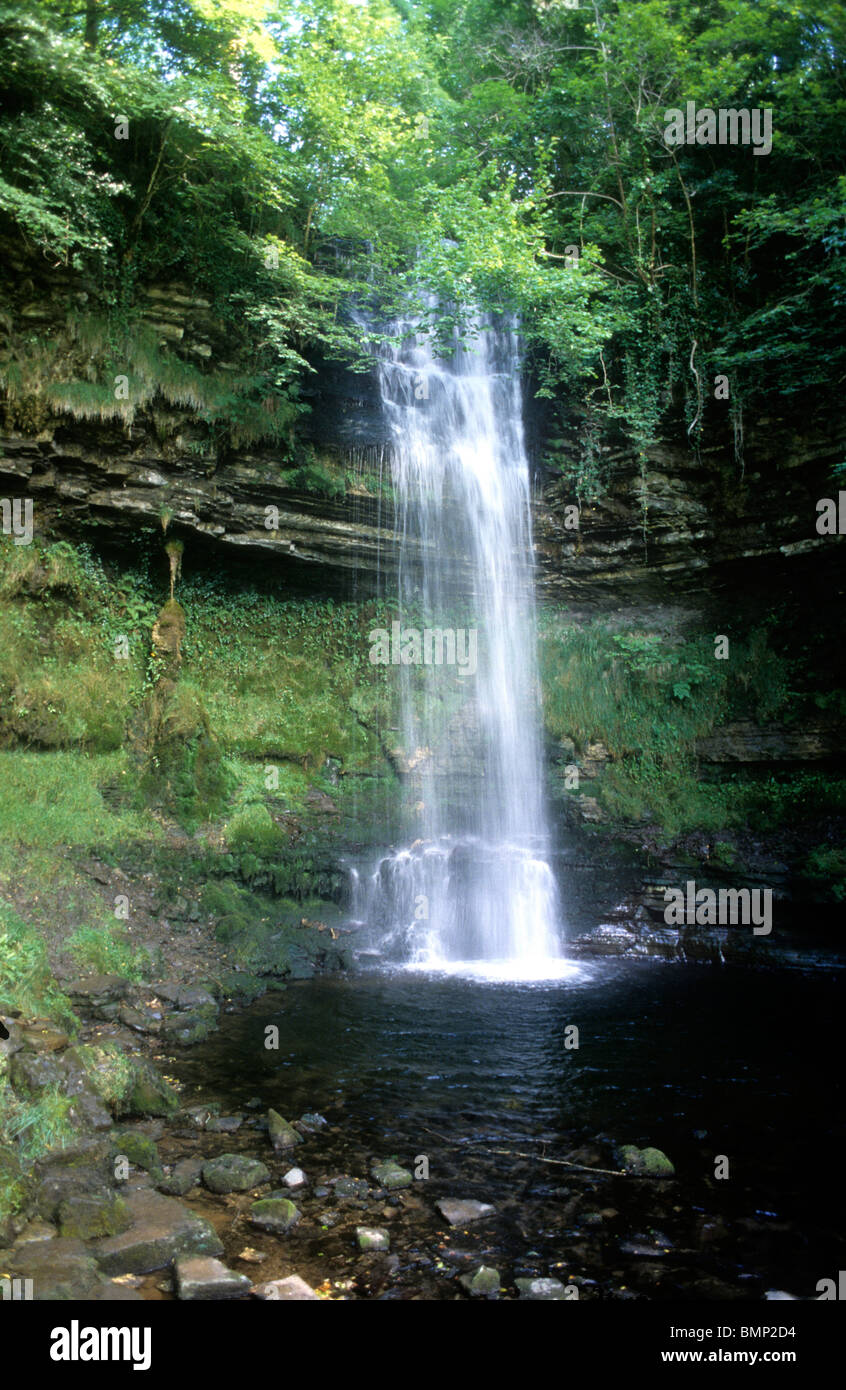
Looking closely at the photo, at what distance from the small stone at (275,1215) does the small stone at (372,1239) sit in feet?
1.28

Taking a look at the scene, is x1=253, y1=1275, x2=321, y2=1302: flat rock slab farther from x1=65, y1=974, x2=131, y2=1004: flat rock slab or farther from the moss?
x1=65, y1=974, x2=131, y2=1004: flat rock slab

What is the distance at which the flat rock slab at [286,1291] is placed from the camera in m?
3.64

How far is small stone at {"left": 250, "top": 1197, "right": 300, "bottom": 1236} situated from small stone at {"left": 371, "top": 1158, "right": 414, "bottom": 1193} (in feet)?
2.15

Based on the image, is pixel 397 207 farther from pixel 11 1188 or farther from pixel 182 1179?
pixel 11 1188

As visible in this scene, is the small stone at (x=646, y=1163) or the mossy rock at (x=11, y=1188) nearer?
the mossy rock at (x=11, y=1188)

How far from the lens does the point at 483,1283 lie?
3.86 m

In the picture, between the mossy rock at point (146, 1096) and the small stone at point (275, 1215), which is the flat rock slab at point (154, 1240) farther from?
the mossy rock at point (146, 1096)

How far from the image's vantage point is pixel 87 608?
1197 cm

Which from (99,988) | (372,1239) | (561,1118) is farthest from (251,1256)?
(99,988)

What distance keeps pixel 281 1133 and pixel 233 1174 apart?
647 mm

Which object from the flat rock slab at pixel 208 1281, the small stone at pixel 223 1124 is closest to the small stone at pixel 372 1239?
the flat rock slab at pixel 208 1281

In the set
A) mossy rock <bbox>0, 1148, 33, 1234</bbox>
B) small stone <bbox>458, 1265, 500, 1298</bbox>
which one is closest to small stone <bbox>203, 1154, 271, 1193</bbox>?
mossy rock <bbox>0, 1148, 33, 1234</bbox>

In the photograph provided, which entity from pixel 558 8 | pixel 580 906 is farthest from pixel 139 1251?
pixel 558 8

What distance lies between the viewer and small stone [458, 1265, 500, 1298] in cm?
381
